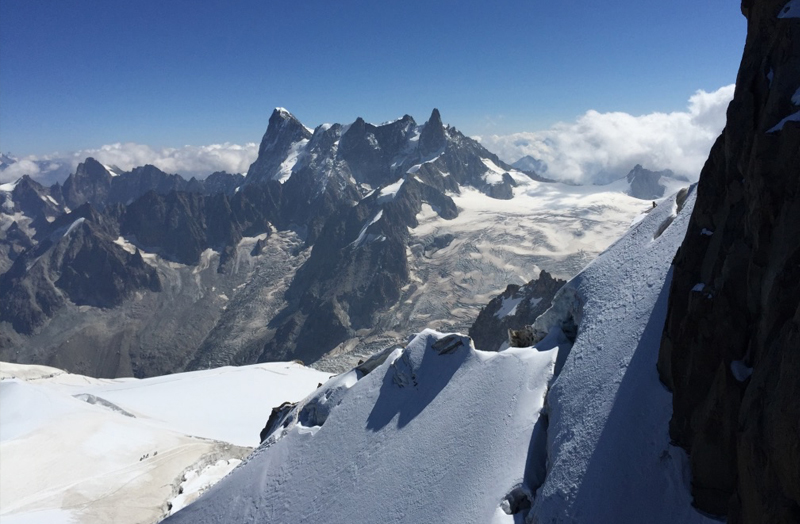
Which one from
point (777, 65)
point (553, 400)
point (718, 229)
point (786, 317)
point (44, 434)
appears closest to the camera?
point (786, 317)

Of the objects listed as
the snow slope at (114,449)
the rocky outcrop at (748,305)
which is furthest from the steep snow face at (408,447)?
the snow slope at (114,449)

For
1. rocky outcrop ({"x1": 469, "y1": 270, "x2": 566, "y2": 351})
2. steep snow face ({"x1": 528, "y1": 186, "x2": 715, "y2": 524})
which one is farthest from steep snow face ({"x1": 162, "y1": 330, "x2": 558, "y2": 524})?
rocky outcrop ({"x1": 469, "y1": 270, "x2": 566, "y2": 351})

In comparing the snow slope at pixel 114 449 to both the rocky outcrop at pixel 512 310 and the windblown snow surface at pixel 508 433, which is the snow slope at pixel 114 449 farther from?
the rocky outcrop at pixel 512 310

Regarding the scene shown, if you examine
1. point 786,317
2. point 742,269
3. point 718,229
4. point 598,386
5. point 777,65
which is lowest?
point 598,386

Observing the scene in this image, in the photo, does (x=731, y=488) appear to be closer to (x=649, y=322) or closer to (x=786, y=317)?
(x=786, y=317)

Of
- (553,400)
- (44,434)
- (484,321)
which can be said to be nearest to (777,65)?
(553,400)

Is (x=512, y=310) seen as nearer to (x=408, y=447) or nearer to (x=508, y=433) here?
(x=408, y=447)

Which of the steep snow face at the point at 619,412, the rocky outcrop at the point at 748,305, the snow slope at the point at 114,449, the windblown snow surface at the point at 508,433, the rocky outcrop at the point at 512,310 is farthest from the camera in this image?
the rocky outcrop at the point at 512,310
